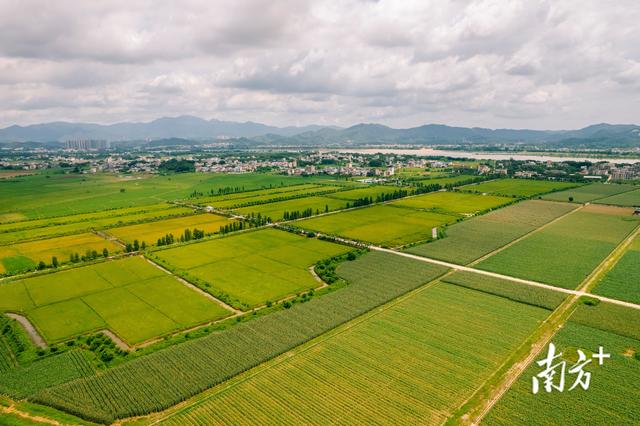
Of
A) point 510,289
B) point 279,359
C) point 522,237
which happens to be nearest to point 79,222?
Answer: point 279,359

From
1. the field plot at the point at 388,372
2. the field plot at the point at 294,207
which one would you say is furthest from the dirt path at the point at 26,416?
the field plot at the point at 294,207

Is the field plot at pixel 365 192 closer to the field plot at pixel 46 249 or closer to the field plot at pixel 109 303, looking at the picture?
the field plot at pixel 46 249

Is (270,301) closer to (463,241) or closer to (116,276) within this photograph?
(116,276)

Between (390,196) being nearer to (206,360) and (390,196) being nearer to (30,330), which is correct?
(206,360)

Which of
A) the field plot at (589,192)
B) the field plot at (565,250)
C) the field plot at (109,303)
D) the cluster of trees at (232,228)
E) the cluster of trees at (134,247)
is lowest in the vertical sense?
the field plot at (109,303)

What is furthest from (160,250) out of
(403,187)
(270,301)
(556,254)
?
(403,187)

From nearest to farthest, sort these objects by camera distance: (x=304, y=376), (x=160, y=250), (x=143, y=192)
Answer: (x=304, y=376) < (x=160, y=250) < (x=143, y=192)
